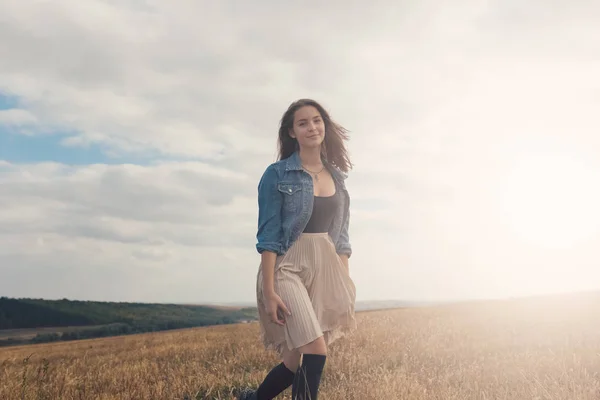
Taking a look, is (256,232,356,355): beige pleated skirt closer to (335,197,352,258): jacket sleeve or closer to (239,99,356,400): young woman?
(239,99,356,400): young woman

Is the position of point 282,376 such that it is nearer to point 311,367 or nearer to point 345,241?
point 311,367

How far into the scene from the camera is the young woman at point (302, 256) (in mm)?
4125

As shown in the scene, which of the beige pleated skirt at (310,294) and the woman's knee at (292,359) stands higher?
the beige pleated skirt at (310,294)

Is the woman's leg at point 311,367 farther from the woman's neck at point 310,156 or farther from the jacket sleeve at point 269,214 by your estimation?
the woman's neck at point 310,156

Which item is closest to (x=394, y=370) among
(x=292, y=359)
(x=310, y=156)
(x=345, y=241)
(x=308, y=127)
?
(x=345, y=241)

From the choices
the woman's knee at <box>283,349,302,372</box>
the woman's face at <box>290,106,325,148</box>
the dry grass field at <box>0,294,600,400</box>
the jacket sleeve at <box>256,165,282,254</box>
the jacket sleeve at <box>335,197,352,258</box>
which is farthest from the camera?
the dry grass field at <box>0,294,600,400</box>

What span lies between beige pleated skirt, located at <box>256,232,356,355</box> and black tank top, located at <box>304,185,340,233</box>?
51mm

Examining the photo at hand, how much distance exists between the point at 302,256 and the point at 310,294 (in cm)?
32

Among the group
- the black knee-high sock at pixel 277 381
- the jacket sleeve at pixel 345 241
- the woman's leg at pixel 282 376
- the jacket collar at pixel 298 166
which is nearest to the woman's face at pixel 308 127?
the jacket collar at pixel 298 166

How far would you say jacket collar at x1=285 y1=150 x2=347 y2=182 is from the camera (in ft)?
14.6

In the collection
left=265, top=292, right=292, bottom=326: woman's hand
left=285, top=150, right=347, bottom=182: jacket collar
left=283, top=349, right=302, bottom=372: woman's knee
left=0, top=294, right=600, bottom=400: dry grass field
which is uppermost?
left=285, top=150, right=347, bottom=182: jacket collar

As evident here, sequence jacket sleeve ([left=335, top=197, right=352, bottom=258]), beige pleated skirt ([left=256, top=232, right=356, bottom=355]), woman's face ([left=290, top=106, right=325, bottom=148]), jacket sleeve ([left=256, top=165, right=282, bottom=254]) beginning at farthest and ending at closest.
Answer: jacket sleeve ([left=335, top=197, right=352, bottom=258]) → woman's face ([left=290, top=106, right=325, bottom=148]) → jacket sleeve ([left=256, top=165, right=282, bottom=254]) → beige pleated skirt ([left=256, top=232, right=356, bottom=355])

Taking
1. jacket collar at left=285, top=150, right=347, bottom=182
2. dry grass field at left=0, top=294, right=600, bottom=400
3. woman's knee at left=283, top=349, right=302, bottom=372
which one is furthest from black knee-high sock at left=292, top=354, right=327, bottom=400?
jacket collar at left=285, top=150, right=347, bottom=182

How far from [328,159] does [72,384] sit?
4301 mm
